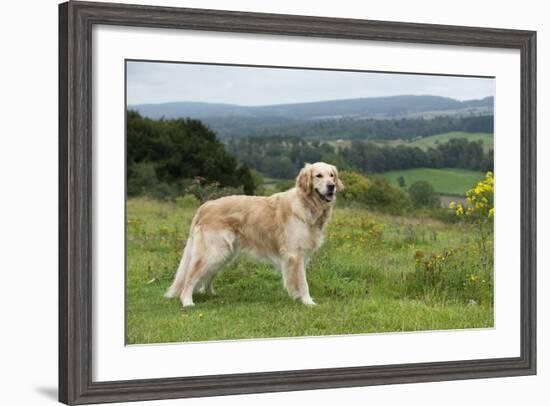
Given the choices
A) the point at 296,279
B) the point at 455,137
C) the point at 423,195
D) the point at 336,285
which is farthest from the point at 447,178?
the point at 296,279

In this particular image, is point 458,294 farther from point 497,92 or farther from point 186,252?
point 186,252

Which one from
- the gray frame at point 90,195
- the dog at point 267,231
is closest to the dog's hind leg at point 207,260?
the dog at point 267,231

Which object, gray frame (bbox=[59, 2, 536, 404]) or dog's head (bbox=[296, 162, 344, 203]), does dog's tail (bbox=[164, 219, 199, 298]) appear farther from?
dog's head (bbox=[296, 162, 344, 203])

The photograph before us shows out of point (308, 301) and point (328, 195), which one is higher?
point (328, 195)

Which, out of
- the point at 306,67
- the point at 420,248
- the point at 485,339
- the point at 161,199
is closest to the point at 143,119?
the point at 161,199

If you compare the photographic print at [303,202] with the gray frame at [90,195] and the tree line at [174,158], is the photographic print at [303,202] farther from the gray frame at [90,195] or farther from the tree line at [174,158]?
the gray frame at [90,195]

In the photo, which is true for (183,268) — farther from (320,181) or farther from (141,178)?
(320,181)
